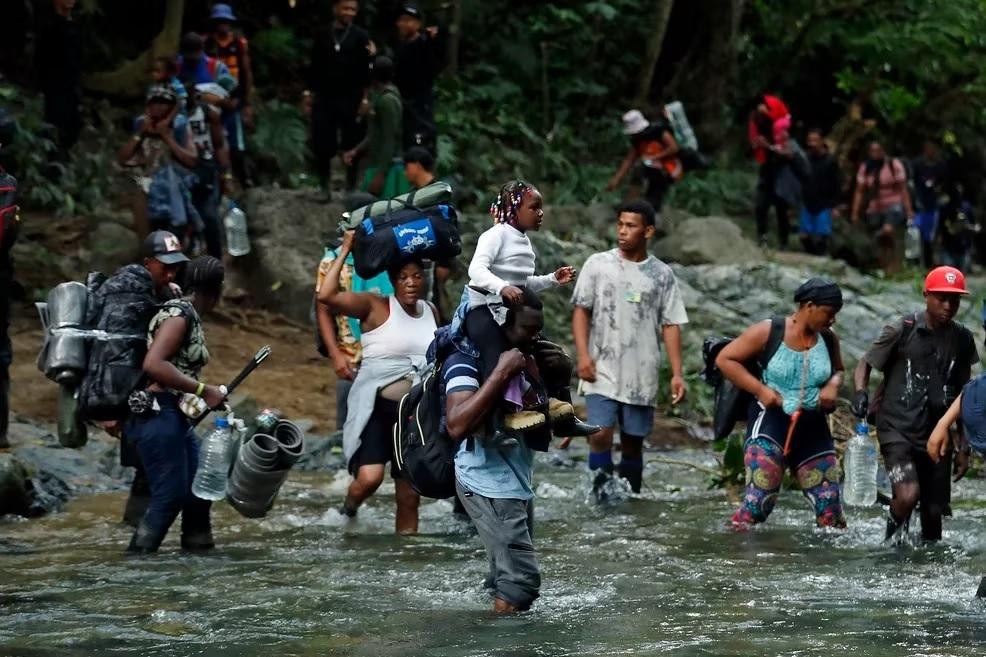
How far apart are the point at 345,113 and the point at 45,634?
10.6 m

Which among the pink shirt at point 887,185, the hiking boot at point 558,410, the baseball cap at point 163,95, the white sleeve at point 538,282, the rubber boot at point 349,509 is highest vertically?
the baseball cap at point 163,95

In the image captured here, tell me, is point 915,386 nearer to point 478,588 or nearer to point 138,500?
point 478,588

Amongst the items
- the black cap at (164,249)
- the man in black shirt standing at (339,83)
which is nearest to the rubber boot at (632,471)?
the black cap at (164,249)

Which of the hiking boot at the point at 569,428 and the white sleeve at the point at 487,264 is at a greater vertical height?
the white sleeve at the point at 487,264

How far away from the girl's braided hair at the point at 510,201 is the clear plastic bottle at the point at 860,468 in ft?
9.50

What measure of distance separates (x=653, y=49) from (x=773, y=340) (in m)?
14.9

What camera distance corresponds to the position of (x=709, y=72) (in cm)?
2509

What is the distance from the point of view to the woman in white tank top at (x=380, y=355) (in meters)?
9.88

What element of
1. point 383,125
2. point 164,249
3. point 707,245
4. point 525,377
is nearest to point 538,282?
point 525,377

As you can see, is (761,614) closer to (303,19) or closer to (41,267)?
(41,267)

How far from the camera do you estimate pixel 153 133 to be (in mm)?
15328

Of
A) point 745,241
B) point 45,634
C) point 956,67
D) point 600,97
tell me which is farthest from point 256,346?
point 956,67

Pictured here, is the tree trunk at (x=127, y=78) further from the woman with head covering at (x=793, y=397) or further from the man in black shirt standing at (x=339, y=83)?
the woman with head covering at (x=793, y=397)

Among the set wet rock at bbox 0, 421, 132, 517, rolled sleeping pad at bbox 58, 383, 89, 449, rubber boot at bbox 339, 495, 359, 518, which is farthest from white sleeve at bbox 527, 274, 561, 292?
wet rock at bbox 0, 421, 132, 517
